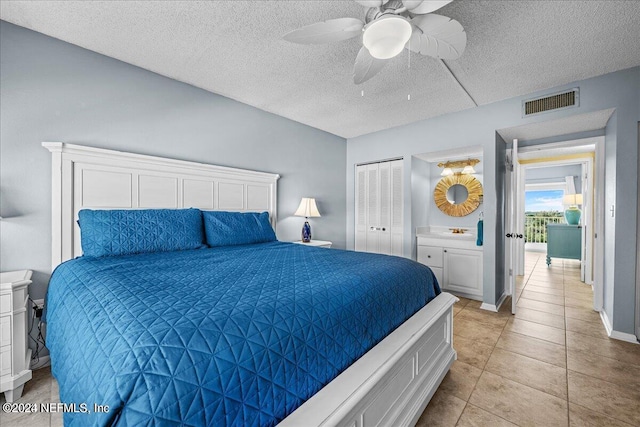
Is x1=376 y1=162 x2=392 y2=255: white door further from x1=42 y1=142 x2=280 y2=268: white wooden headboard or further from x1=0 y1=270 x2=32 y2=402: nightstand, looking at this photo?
x1=0 y1=270 x2=32 y2=402: nightstand

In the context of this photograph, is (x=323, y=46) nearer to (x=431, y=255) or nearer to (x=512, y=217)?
(x=512, y=217)

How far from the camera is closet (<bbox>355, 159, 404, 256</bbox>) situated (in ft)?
13.4

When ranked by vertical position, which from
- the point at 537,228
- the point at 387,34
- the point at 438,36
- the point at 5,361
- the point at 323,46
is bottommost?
the point at 5,361

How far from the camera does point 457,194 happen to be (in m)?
4.18

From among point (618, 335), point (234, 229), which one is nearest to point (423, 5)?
point (234, 229)

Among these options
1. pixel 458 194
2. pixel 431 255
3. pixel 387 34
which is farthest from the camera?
pixel 458 194

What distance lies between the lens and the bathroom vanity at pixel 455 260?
3.47 meters

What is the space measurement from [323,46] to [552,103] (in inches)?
97.9

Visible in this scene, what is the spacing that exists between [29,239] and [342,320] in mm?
2419

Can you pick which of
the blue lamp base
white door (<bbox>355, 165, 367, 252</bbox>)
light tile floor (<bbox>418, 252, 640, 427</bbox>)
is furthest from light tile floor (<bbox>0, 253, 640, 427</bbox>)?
the blue lamp base

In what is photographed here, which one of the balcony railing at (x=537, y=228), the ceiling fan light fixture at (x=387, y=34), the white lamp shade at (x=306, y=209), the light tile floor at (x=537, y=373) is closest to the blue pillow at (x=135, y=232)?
the white lamp shade at (x=306, y=209)

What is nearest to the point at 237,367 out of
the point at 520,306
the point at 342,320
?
the point at 342,320

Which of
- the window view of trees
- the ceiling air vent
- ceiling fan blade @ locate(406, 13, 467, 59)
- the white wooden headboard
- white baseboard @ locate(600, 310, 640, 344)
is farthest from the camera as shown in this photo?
the window view of trees

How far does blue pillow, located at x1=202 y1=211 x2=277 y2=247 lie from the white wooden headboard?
0.38 meters
